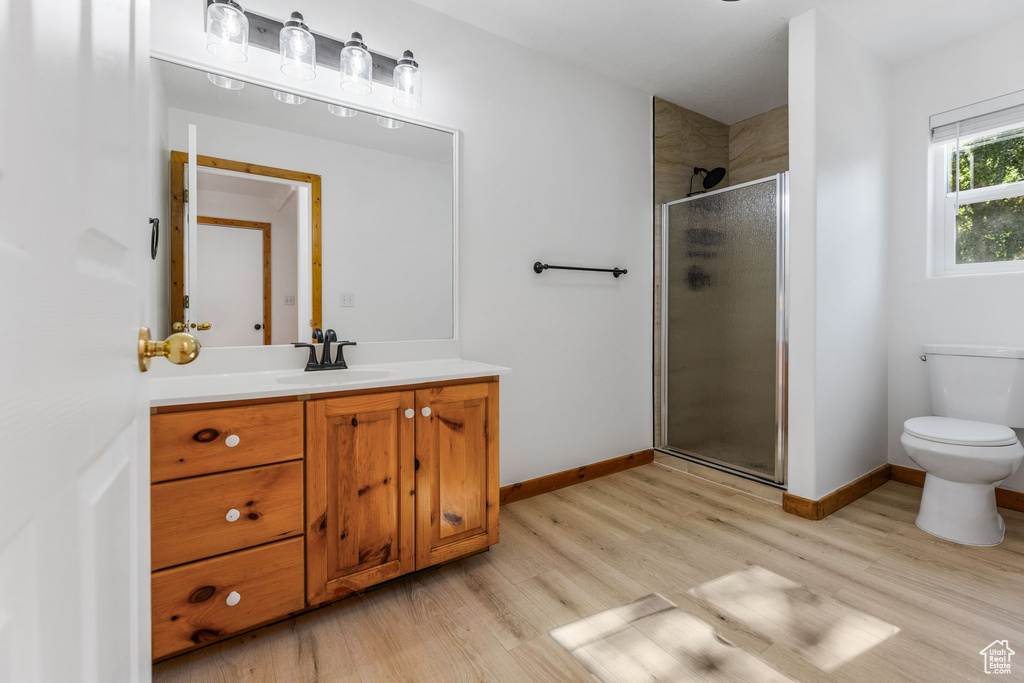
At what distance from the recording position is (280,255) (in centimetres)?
187

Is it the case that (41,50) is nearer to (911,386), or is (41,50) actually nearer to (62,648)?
(62,648)

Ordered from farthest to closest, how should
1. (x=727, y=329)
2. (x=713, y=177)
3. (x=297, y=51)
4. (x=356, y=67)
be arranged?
1. (x=713, y=177)
2. (x=727, y=329)
3. (x=356, y=67)
4. (x=297, y=51)

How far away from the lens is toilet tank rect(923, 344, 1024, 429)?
7.41ft

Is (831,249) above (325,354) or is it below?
above

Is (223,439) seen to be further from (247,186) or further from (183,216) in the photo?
(247,186)

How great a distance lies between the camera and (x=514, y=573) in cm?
185

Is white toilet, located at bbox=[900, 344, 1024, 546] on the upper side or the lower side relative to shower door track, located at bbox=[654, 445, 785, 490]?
upper

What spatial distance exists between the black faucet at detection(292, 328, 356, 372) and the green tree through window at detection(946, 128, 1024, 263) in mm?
3235

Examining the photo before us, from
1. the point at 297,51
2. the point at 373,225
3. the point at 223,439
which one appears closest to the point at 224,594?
the point at 223,439

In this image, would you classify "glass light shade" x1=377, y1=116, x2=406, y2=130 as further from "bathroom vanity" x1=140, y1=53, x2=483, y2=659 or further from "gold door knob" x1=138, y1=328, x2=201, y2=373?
"gold door knob" x1=138, y1=328, x2=201, y2=373

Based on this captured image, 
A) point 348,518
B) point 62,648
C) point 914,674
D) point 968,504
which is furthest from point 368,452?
point 968,504

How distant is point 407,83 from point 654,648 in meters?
2.30

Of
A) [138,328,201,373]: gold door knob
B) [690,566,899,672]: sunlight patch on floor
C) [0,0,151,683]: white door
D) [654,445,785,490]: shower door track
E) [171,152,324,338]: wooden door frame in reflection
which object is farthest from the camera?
[654,445,785,490]: shower door track

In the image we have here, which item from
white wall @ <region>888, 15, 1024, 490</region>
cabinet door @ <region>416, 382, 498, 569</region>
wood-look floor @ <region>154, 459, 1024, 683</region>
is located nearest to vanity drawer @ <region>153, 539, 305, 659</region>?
wood-look floor @ <region>154, 459, 1024, 683</region>
